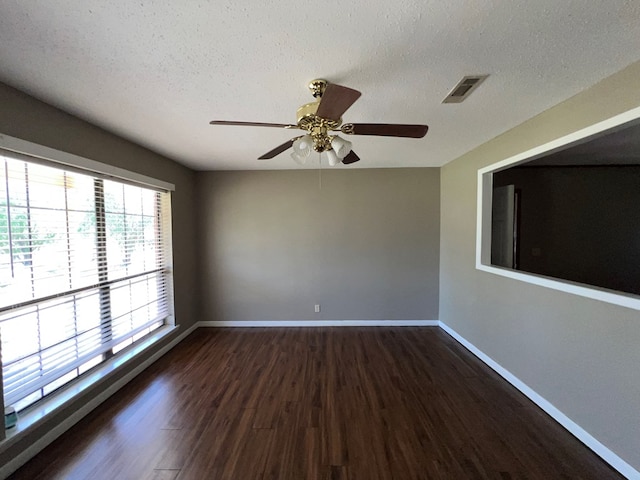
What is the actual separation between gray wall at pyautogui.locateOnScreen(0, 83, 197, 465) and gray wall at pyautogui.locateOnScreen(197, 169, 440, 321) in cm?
32

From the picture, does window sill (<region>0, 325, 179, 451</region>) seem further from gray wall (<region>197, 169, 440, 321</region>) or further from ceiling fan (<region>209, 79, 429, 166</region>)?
ceiling fan (<region>209, 79, 429, 166</region>)

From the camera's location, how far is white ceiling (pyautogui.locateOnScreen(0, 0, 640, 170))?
1.10 m

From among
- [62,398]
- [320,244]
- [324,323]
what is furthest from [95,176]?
[324,323]

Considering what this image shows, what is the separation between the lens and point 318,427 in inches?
77.5

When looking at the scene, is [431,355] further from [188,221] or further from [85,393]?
[188,221]

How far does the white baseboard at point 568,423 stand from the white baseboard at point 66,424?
3.77 meters

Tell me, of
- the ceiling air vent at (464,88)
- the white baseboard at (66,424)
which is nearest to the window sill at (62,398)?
the white baseboard at (66,424)

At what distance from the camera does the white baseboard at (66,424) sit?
1.63 m

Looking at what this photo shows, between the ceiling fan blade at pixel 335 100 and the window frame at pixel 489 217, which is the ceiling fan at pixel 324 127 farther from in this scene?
the window frame at pixel 489 217

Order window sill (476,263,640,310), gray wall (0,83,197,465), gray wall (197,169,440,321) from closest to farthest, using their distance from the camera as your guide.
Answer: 1. window sill (476,263,640,310)
2. gray wall (0,83,197,465)
3. gray wall (197,169,440,321)

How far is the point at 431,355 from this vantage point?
3096 millimetres

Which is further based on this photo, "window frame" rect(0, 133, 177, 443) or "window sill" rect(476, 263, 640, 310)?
"window frame" rect(0, 133, 177, 443)

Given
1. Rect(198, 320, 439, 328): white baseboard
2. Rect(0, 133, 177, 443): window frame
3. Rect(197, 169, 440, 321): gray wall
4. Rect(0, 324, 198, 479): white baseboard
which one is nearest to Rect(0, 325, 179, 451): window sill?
Rect(0, 133, 177, 443): window frame

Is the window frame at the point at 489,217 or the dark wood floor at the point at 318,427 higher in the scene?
the window frame at the point at 489,217
